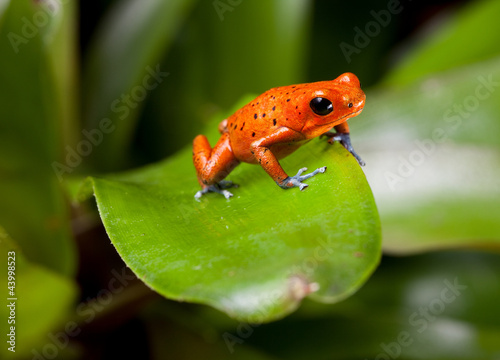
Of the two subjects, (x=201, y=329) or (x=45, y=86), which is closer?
(x=45, y=86)

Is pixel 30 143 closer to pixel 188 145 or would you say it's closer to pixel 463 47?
pixel 188 145

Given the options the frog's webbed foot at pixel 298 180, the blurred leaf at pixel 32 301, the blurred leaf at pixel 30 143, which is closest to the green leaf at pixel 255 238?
the frog's webbed foot at pixel 298 180

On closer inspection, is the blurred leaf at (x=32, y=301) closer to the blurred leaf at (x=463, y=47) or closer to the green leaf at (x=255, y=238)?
the green leaf at (x=255, y=238)

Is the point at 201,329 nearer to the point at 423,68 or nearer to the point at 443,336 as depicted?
the point at 443,336

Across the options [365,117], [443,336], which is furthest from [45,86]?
[443,336]

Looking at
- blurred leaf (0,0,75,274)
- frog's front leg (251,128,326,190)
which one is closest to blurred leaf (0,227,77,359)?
blurred leaf (0,0,75,274)

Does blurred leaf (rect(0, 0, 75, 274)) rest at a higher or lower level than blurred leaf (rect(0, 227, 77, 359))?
higher

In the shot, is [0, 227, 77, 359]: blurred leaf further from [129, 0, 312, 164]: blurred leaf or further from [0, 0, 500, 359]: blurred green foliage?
[129, 0, 312, 164]: blurred leaf

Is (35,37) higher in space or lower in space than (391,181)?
higher
